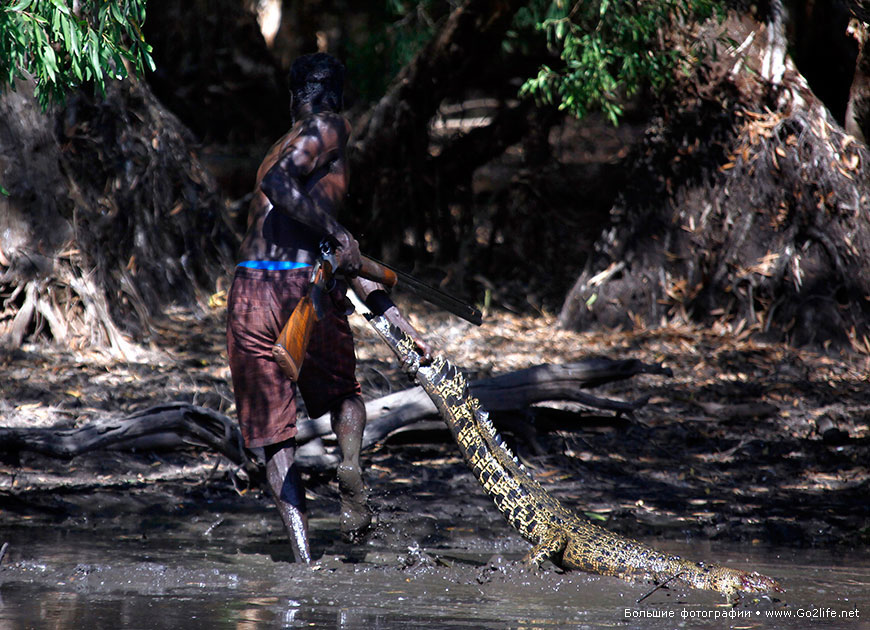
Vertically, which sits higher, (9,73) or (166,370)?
(9,73)

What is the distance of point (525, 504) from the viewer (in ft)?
16.7

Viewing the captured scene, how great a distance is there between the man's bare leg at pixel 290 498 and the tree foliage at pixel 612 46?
5531 millimetres

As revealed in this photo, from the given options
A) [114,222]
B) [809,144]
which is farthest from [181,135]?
[809,144]

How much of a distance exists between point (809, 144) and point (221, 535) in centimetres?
699

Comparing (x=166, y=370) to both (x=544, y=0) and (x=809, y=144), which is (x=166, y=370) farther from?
(x=809, y=144)

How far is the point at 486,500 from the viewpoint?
6.62m

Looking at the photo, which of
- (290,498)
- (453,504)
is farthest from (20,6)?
(453,504)

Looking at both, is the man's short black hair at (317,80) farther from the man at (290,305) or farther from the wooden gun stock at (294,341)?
the wooden gun stock at (294,341)

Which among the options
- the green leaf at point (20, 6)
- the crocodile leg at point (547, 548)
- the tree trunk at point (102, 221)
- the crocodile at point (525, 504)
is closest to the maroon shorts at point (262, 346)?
the crocodile at point (525, 504)

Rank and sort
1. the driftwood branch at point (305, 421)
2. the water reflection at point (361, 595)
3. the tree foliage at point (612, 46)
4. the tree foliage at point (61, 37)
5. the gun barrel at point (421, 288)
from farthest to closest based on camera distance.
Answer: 1. the tree foliage at point (612, 46)
2. the driftwood branch at point (305, 421)
3. the gun barrel at point (421, 288)
4. the tree foliage at point (61, 37)
5. the water reflection at point (361, 595)

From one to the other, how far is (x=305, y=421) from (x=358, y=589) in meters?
2.16

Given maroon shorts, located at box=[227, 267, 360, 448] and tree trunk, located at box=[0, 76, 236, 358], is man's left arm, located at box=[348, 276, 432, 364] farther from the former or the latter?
tree trunk, located at box=[0, 76, 236, 358]

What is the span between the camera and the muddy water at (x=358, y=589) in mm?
4156

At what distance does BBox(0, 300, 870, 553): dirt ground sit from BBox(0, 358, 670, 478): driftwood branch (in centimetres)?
18
